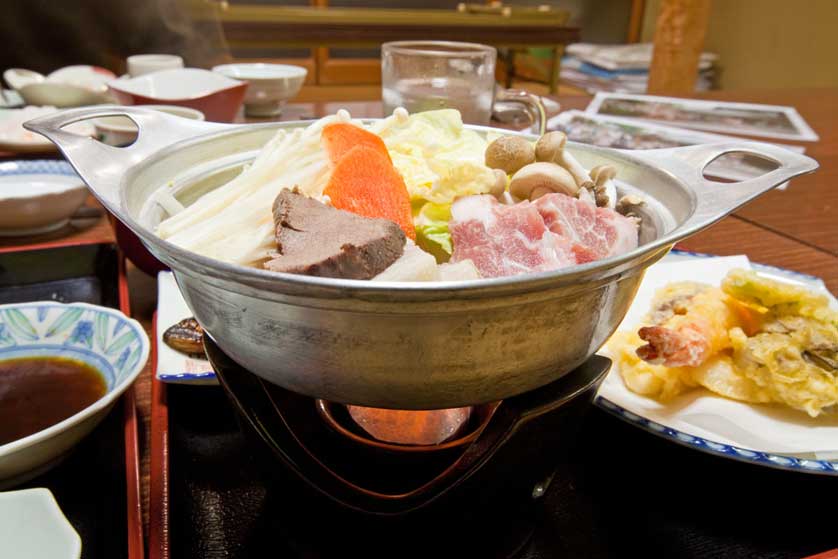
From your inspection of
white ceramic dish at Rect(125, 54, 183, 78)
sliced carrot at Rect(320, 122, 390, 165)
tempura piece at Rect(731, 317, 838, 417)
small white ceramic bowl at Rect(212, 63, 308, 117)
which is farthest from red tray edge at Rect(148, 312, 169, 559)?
white ceramic dish at Rect(125, 54, 183, 78)

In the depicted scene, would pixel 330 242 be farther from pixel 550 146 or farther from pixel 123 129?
pixel 123 129

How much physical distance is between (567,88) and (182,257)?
5330 mm

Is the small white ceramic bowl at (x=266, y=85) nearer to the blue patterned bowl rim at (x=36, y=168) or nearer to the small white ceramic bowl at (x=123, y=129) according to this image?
the small white ceramic bowl at (x=123, y=129)

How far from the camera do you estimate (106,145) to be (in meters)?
0.81

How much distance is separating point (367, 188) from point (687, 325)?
60 centimetres

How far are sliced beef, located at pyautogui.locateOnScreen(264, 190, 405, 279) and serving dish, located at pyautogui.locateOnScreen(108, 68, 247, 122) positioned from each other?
143 cm

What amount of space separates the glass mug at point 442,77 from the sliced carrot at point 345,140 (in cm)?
99

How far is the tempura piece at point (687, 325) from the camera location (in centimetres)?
97

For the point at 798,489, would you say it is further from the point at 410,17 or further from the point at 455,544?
the point at 410,17

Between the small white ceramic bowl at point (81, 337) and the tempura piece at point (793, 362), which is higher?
the tempura piece at point (793, 362)

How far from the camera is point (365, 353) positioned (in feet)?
1.90

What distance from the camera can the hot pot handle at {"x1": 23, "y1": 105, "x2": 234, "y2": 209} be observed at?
0.73 metres

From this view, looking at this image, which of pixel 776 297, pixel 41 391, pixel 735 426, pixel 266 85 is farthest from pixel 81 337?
pixel 266 85

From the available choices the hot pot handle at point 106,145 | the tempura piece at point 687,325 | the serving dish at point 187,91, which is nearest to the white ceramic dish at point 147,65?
the serving dish at point 187,91
